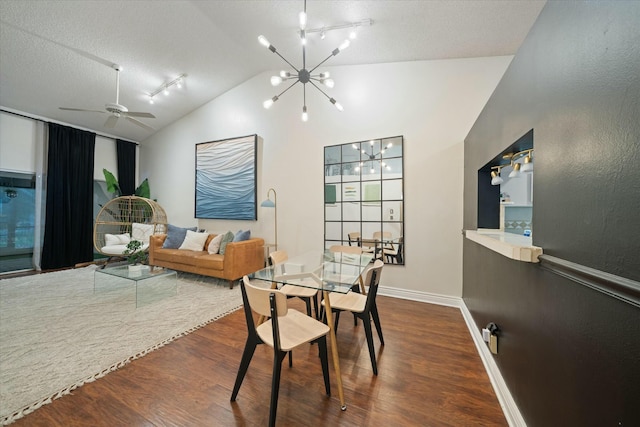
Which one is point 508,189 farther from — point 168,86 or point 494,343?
point 168,86

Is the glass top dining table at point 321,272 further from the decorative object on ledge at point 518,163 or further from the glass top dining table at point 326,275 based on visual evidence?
the decorative object on ledge at point 518,163

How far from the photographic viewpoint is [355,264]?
242 cm

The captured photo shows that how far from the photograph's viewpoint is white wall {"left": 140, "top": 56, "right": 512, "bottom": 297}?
3.03 m

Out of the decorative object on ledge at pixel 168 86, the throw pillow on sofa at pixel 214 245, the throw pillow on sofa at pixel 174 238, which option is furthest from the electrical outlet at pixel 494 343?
the decorative object on ledge at pixel 168 86

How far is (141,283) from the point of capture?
11.7 feet

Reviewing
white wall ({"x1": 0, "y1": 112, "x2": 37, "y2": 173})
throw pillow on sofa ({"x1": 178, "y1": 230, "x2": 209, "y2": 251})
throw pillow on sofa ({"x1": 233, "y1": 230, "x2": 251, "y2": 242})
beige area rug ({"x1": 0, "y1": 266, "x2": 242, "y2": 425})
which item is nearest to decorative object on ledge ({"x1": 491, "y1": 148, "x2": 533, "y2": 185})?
beige area rug ({"x1": 0, "y1": 266, "x2": 242, "y2": 425})

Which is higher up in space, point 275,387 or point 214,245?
point 214,245

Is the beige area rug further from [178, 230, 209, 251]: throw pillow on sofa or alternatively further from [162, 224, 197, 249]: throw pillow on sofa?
[162, 224, 197, 249]: throw pillow on sofa

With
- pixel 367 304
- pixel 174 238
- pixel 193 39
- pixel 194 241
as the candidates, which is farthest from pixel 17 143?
pixel 367 304

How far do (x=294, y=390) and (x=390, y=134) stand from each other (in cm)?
316

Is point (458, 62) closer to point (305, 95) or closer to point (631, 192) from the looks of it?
point (305, 95)

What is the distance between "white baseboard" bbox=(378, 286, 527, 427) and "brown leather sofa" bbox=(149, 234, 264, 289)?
7.15ft

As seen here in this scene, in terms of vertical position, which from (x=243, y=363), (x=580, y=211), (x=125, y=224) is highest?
(x=580, y=211)

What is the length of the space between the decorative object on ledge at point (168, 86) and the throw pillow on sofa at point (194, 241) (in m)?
2.75
